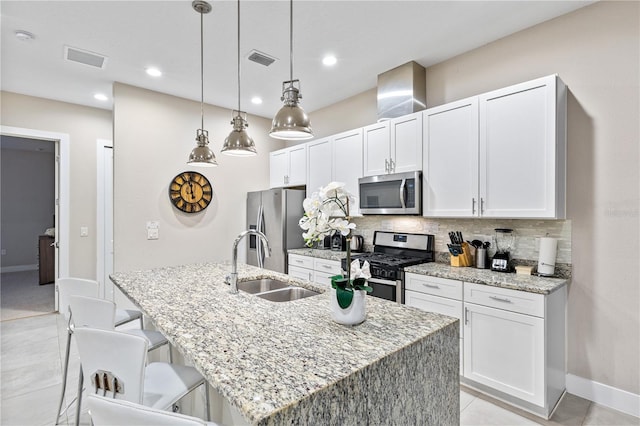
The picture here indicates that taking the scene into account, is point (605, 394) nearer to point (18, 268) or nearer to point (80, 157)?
point (80, 157)

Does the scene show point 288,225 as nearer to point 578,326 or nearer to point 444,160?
point 444,160

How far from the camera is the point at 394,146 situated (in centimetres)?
324

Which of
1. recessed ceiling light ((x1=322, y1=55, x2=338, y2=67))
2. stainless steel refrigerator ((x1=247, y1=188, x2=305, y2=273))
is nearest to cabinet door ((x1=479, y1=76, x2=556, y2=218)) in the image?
recessed ceiling light ((x1=322, y1=55, x2=338, y2=67))

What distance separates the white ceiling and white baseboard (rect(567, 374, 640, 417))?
109 inches

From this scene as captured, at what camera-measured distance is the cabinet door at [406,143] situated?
3.04 meters

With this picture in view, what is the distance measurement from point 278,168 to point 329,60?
1.99 m

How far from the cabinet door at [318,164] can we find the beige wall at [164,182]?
3.61ft

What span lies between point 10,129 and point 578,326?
20.0 ft

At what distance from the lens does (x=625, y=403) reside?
2.20 meters

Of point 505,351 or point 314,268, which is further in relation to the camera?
point 314,268

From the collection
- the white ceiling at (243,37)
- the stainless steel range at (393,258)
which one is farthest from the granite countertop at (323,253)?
the white ceiling at (243,37)

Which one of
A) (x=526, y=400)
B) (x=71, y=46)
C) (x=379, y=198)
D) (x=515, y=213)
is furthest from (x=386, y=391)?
(x=71, y=46)

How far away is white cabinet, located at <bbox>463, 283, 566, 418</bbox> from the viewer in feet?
6.94

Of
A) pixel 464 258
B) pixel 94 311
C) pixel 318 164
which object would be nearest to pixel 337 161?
pixel 318 164
